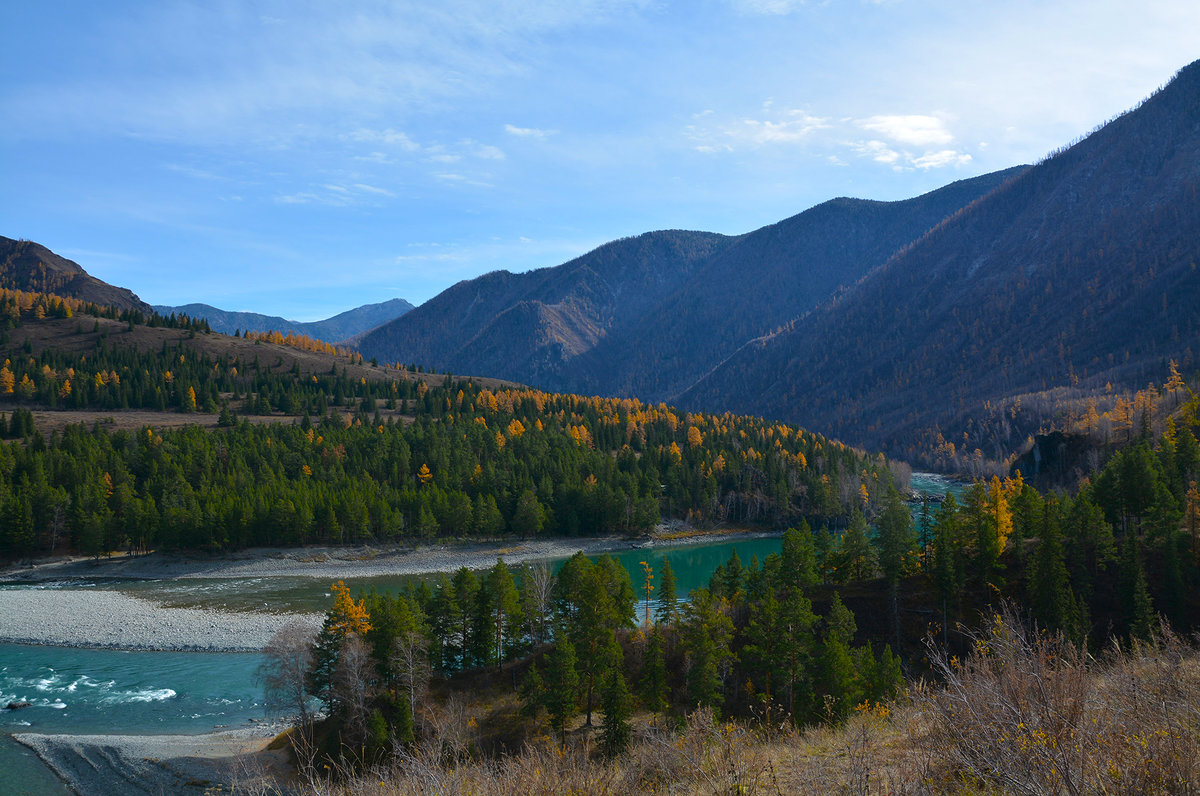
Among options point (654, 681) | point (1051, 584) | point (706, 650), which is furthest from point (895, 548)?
point (654, 681)

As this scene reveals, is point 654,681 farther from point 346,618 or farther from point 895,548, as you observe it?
point 895,548

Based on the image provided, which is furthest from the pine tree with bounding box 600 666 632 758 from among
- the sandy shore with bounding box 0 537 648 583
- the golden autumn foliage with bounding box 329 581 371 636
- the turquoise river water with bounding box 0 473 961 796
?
the sandy shore with bounding box 0 537 648 583

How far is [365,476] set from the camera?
108 meters

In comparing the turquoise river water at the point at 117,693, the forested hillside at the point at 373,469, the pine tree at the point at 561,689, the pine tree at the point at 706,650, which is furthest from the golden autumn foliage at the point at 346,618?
the forested hillside at the point at 373,469

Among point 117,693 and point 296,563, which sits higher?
point 117,693

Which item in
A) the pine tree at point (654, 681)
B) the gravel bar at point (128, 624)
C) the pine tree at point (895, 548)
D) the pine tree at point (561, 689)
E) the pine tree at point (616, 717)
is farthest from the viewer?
the gravel bar at point (128, 624)

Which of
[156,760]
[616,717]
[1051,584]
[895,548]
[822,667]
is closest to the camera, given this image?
[616,717]

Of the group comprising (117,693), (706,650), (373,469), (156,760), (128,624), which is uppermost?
(373,469)

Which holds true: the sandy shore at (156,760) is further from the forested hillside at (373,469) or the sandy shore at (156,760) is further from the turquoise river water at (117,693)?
the forested hillside at (373,469)

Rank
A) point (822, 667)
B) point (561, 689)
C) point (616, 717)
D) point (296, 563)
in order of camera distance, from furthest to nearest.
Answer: point (296, 563) → point (822, 667) → point (561, 689) → point (616, 717)

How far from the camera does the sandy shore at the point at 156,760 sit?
32.8 m

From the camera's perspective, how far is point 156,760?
1385 inches

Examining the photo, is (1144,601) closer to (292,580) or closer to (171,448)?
(292,580)

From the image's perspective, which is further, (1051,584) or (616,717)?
(1051,584)
